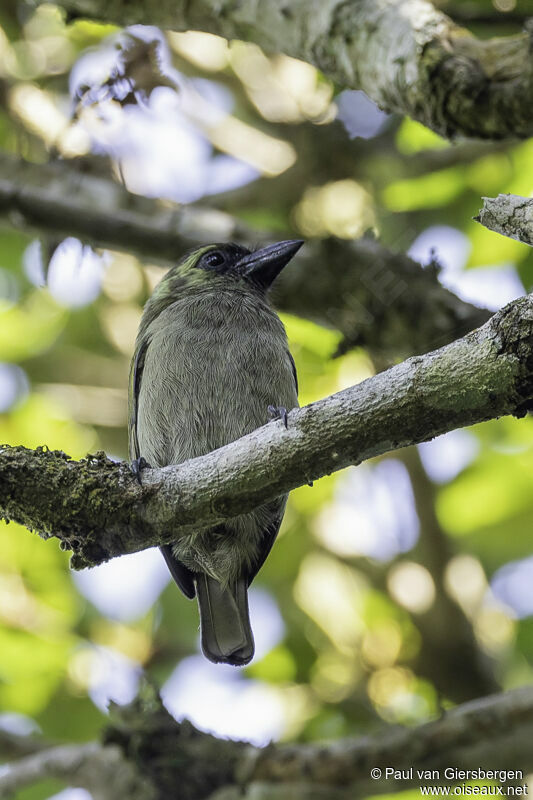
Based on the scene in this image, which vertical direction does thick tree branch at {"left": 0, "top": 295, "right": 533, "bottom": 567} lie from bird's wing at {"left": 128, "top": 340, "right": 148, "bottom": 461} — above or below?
above

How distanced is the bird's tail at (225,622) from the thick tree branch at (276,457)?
1560mm

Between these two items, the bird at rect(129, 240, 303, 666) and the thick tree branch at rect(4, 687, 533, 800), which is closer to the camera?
the thick tree branch at rect(4, 687, 533, 800)

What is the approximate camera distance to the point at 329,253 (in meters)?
5.52

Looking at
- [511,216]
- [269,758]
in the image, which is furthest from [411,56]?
[269,758]

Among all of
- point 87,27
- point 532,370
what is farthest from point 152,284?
point 532,370

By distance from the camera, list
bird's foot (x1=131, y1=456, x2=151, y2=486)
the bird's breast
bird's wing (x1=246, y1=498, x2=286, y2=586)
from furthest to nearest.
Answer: bird's wing (x1=246, y1=498, x2=286, y2=586) → the bird's breast → bird's foot (x1=131, y1=456, x2=151, y2=486)

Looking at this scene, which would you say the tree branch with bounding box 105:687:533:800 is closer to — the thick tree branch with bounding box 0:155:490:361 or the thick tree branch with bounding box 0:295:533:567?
the thick tree branch with bounding box 0:295:533:567

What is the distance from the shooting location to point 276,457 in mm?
2867

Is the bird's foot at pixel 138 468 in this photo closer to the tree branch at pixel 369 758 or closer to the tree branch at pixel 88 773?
the tree branch at pixel 369 758

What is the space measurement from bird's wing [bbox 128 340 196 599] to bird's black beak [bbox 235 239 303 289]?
0.81m

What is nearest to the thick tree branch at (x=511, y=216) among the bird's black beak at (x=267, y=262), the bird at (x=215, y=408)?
the bird at (x=215, y=408)

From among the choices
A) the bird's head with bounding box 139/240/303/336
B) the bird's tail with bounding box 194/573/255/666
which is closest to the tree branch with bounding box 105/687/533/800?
the bird's tail with bounding box 194/573/255/666

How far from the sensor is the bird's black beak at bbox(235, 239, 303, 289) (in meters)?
5.01

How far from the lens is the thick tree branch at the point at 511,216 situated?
2.62 meters
